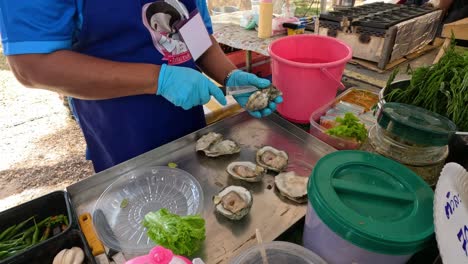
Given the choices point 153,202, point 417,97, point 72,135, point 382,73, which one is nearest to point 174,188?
point 153,202

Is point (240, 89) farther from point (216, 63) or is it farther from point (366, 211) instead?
point (366, 211)

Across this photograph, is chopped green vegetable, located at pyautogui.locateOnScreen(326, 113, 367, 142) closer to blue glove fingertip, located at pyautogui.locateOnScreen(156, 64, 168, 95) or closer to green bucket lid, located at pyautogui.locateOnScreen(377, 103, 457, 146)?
green bucket lid, located at pyautogui.locateOnScreen(377, 103, 457, 146)

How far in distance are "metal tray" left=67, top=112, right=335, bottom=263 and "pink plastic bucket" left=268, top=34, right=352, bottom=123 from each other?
12cm

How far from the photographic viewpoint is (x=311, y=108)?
1.45 metres

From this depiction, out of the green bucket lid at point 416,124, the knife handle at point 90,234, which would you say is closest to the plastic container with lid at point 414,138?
the green bucket lid at point 416,124

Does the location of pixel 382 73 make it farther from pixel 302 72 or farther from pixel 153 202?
pixel 153 202

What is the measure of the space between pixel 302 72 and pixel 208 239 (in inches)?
34.3

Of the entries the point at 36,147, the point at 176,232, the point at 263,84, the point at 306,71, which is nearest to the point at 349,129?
the point at 306,71

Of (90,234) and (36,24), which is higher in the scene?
(36,24)

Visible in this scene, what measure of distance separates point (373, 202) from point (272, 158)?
23.0 inches

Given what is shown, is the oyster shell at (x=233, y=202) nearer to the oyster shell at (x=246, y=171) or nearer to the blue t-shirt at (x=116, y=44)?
the oyster shell at (x=246, y=171)

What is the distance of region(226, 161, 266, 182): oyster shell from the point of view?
3.66ft

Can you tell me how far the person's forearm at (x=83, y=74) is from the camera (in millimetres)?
1029

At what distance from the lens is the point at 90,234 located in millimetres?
912
